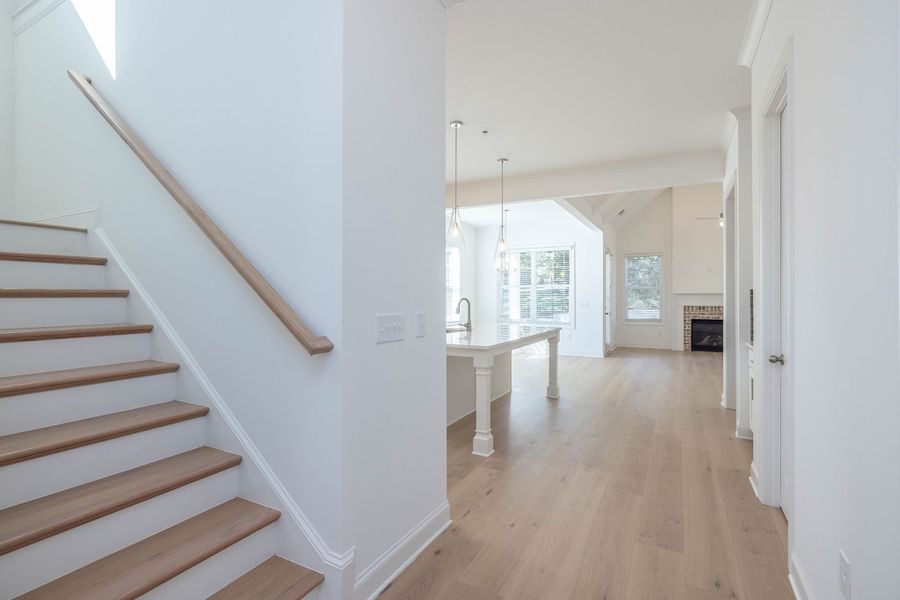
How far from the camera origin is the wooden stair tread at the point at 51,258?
2.07 meters

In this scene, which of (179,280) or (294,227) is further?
(179,280)

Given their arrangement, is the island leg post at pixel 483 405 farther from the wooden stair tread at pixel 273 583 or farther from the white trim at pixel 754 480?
the wooden stair tread at pixel 273 583

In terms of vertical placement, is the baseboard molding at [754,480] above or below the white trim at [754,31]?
below

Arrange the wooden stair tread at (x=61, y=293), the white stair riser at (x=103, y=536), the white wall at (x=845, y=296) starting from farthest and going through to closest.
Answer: the wooden stair tread at (x=61, y=293), the white stair riser at (x=103, y=536), the white wall at (x=845, y=296)

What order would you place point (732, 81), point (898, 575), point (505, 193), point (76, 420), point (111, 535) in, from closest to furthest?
point (898, 575), point (111, 535), point (76, 420), point (732, 81), point (505, 193)

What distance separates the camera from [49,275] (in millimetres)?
2209

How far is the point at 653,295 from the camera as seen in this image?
995 cm

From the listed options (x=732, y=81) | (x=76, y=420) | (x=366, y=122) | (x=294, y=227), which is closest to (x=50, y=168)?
(x=76, y=420)

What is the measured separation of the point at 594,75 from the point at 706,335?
816cm

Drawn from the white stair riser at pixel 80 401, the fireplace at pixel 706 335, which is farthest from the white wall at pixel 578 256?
the white stair riser at pixel 80 401

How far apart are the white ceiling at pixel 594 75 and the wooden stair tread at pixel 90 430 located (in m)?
2.50

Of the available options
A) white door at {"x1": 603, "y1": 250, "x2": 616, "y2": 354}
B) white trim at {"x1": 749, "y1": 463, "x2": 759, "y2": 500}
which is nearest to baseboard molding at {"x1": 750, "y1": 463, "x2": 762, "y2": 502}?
white trim at {"x1": 749, "y1": 463, "x2": 759, "y2": 500}

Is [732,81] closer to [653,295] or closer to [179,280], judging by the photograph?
[179,280]

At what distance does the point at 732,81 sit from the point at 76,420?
14.4ft
